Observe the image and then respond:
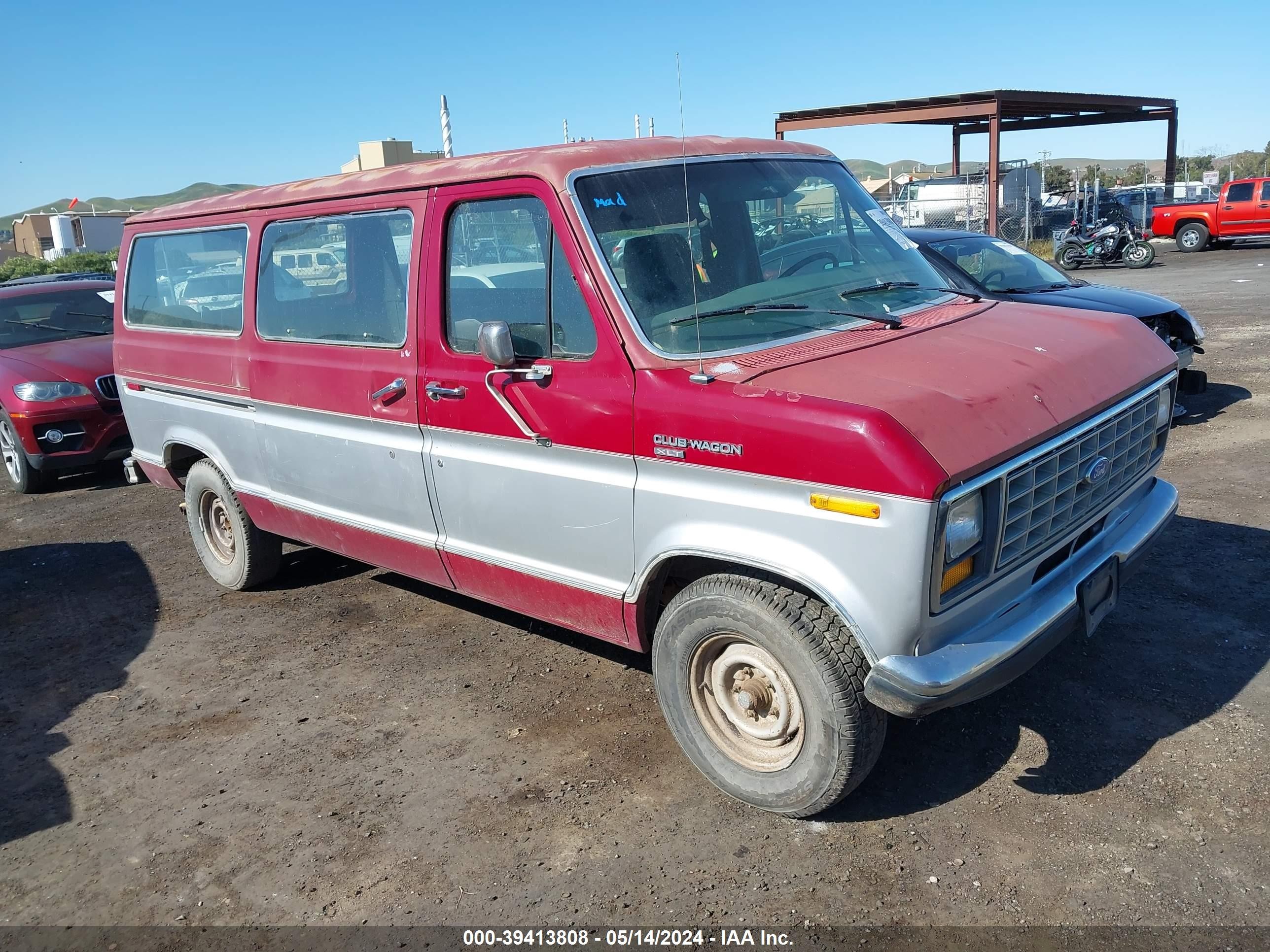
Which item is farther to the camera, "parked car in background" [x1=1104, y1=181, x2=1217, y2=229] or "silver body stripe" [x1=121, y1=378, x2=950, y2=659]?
"parked car in background" [x1=1104, y1=181, x2=1217, y2=229]

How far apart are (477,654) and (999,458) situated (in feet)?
9.38

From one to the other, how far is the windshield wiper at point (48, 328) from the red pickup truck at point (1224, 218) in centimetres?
2617

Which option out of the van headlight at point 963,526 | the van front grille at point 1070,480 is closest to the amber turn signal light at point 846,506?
the van headlight at point 963,526

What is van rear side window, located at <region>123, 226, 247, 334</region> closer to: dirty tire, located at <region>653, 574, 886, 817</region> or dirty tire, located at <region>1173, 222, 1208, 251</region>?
dirty tire, located at <region>653, 574, 886, 817</region>

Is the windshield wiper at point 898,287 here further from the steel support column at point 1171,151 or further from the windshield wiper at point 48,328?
the steel support column at point 1171,151

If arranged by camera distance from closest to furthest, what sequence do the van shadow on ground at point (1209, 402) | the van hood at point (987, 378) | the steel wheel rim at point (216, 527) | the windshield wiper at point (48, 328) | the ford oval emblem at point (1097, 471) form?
the van hood at point (987, 378), the ford oval emblem at point (1097, 471), the steel wheel rim at point (216, 527), the van shadow on ground at point (1209, 402), the windshield wiper at point (48, 328)

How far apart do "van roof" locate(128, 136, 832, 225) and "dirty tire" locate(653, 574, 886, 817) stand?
1621 mm

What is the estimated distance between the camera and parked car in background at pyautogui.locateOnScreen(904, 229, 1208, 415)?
7664mm

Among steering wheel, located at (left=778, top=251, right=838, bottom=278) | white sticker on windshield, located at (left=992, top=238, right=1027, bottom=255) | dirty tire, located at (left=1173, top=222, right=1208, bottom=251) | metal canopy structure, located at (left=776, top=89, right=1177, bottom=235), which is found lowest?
dirty tire, located at (left=1173, top=222, right=1208, bottom=251)

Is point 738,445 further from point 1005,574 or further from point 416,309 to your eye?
point 416,309

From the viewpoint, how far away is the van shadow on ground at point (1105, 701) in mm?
3465

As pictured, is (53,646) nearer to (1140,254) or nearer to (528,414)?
(528,414)

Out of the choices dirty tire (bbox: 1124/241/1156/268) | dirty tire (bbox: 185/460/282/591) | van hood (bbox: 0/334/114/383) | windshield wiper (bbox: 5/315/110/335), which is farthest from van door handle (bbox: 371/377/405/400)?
dirty tire (bbox: 1124/241/1156/268)

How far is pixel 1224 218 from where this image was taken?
25.0 metres
